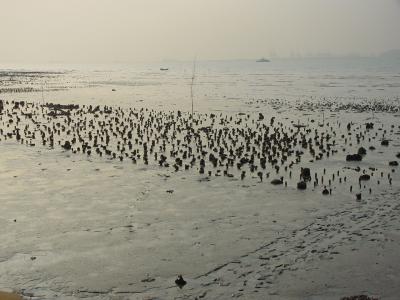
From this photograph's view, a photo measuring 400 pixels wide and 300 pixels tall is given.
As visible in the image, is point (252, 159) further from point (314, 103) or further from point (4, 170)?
point (314, 103)

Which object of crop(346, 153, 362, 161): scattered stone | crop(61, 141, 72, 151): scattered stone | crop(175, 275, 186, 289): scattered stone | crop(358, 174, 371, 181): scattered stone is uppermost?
crop(61, 141, 72, 151): scattered stone

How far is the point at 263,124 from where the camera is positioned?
36.5 meters

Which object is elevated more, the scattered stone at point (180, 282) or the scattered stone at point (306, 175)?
the scattered stone at point (306, 175)

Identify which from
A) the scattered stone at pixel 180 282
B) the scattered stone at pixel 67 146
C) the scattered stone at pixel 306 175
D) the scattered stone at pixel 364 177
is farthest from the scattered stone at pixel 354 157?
the scattered stone at pixel 67 146

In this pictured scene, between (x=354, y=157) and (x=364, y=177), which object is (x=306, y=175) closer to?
(x=364, y=177)

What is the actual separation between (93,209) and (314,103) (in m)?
44.8

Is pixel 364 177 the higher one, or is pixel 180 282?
pixel 364 177

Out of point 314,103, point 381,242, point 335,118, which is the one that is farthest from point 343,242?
point 314,103

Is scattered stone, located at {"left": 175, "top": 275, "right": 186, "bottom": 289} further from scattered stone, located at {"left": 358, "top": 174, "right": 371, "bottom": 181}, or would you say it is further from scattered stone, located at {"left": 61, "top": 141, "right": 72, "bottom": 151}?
scattered stone, located at {"left": 61, "top": 141, "right": 72, "bottom": 151}

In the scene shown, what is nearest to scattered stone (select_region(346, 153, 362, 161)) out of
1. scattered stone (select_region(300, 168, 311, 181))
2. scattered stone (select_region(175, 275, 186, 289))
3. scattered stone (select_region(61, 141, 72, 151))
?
scattered stone (select_region(300, 168, 311, 181))

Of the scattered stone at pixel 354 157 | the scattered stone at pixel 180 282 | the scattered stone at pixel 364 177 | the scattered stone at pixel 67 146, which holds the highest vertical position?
the scattered stone at pixel 67 146

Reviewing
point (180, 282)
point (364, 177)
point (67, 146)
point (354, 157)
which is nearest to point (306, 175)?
point (364, 177)

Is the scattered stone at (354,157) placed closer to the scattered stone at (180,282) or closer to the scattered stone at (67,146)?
the scattered stone at (180,282)

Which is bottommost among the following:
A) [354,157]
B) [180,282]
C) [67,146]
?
[180,282]
